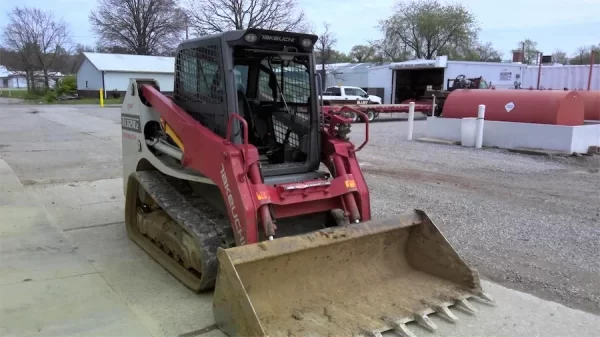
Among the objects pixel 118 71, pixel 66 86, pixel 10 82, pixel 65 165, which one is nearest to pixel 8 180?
pixel 65 165

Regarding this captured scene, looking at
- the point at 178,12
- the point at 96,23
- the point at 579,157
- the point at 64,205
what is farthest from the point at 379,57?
the point at 64,205

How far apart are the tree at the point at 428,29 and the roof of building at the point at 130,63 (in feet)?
81.7

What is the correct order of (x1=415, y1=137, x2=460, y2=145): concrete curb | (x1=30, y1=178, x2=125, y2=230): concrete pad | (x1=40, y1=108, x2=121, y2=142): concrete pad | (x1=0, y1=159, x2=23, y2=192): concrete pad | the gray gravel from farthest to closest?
(x1=40, y1=108, x2=121, y2=142): concrete pad, (x1=415, y1=137, x2=460, y2=145): concrete curb, (x1=0, y1=159, x2=23, y2=192): concrete pad, (x1=30, y1=178, x2=125, y2=230): concrete pad, the gray gravel

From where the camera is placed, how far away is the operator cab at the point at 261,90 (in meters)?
4.59

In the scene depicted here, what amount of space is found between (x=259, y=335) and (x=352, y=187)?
1881 mm

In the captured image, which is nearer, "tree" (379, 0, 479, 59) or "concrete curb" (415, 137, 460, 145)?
"concrete curb" (415, 137, 460, 145)

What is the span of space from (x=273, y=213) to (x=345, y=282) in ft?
2.78

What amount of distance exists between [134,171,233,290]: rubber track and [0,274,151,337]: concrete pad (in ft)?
2.44

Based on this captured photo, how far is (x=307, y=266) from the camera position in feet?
13.9

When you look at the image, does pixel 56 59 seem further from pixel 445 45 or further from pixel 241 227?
pixel 241 227

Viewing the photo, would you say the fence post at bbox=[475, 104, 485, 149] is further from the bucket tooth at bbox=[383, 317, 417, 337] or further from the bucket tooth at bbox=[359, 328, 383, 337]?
the bucket tooth at bbox=[359, 328, 383, 337]

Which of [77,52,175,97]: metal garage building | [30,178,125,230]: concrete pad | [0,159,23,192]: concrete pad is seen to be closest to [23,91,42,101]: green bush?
[77,52,175,97]: metal garage building

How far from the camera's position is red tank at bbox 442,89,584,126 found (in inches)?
514

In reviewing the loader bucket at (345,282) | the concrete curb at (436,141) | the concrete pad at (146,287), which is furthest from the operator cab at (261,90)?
the concrete curb at (436,141)
